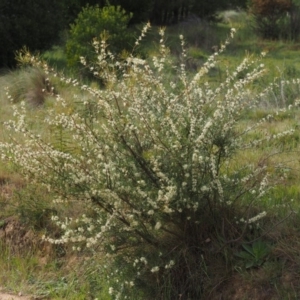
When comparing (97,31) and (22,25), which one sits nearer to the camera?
(97,31)

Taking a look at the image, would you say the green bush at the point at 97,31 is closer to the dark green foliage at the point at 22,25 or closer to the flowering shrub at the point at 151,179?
the dark green foliage at the point at 22,25

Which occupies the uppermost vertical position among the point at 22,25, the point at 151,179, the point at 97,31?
the point at 151,179

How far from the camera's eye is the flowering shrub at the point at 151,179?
15.0ft

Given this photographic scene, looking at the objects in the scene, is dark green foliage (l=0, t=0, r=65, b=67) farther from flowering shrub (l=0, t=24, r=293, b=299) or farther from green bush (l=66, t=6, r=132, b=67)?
flowering shrub (l=0, t=24, r=293, b=299)

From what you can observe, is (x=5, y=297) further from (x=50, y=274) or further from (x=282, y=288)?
(x=282, y=288)

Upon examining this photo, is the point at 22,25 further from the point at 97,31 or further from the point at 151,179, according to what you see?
the point at 151,179

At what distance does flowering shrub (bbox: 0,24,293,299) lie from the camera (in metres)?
4.57

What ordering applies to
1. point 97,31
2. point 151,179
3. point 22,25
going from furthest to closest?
point 22,25, point 97,31, point 151,179

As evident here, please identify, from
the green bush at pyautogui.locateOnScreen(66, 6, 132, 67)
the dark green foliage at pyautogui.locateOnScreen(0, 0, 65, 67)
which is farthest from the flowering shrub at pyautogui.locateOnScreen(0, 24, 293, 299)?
the dark green foliage at pyautogui.locateOnScreen(0, 0, 65, 67)

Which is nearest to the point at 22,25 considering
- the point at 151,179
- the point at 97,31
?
the point at 97,31

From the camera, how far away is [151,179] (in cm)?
465

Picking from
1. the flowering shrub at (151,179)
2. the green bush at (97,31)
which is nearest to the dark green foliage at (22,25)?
the green bush at (97,31)

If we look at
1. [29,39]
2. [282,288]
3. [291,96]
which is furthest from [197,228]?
[29,39]

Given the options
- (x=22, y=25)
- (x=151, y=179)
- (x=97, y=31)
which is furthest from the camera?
(x=22, y=25)
